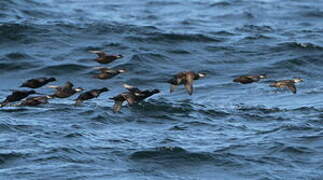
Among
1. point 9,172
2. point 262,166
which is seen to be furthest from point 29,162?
point 262,166

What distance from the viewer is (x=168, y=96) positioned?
2720 centimetres

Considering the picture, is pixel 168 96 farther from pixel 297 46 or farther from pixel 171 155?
pixel 297 46

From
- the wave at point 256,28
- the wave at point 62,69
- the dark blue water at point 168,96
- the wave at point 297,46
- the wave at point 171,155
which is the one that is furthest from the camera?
the wave at point 256,28

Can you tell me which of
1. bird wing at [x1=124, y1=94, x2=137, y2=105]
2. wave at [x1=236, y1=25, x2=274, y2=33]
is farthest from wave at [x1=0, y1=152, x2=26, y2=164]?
wave at [x1=236, y1=25, x2=274, y2=33]

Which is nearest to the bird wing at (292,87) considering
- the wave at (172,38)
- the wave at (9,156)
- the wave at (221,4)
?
the wave at (9,156)

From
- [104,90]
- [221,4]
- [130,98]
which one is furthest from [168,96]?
[221,4]

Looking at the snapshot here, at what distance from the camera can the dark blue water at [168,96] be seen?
21891mm

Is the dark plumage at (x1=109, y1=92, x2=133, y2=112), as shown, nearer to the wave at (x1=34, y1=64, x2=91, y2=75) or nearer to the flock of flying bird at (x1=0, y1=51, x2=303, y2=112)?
the flock of flying bird at (x1=0, y1=51, x2=303, y2=112)

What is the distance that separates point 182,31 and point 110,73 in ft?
41.3

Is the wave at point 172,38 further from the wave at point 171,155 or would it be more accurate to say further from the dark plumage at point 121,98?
the wave at point 171,155

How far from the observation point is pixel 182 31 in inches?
1359

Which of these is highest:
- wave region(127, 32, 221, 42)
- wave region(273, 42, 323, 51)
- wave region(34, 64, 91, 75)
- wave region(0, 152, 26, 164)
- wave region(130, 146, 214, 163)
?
wave region(127, 32, 221, 42)

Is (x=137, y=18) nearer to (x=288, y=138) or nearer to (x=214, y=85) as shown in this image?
(x=214, y=85)

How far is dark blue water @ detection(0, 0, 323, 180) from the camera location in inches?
862
